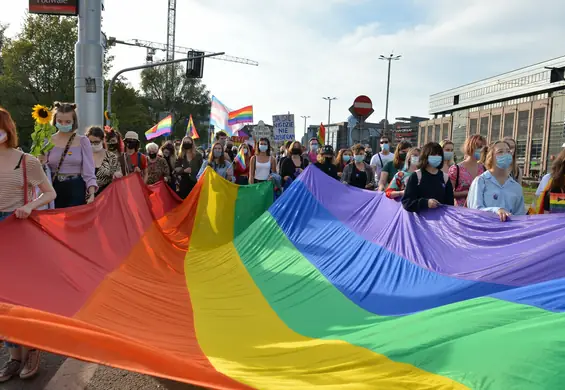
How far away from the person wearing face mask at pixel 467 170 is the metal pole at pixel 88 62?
7756 millimetres

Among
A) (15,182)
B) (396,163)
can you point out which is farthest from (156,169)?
(15,182)

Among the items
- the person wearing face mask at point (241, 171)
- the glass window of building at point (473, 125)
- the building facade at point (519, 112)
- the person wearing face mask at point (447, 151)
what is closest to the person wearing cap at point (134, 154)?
the person wearing face mask at point (241, 171)

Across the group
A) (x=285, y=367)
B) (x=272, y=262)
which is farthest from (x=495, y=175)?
(x=285, y=367)

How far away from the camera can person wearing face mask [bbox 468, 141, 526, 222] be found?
15.8 feet

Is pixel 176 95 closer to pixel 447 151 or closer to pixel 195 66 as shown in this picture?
pixel 195 66

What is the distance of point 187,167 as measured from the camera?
1026 centimetres

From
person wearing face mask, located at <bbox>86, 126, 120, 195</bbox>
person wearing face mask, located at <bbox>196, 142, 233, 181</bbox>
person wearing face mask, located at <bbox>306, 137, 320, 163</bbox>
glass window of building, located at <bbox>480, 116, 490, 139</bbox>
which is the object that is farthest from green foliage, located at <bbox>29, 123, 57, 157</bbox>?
glass window of building, located at <bbox>480, 116, 490, 139</bbox>

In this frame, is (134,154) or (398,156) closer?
(398,156)

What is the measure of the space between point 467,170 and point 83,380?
5234 mm

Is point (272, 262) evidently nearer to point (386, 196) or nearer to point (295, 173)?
point (386, 196)

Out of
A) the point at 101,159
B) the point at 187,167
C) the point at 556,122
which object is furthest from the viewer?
the point at 556,122

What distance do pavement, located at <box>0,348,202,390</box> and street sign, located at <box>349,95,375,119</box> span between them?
7378 mm

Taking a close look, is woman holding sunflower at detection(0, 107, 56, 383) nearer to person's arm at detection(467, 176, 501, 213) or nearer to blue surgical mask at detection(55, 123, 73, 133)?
blue surgical mask at detection(55, 123, 73, 133)

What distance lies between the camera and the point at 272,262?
600cm
